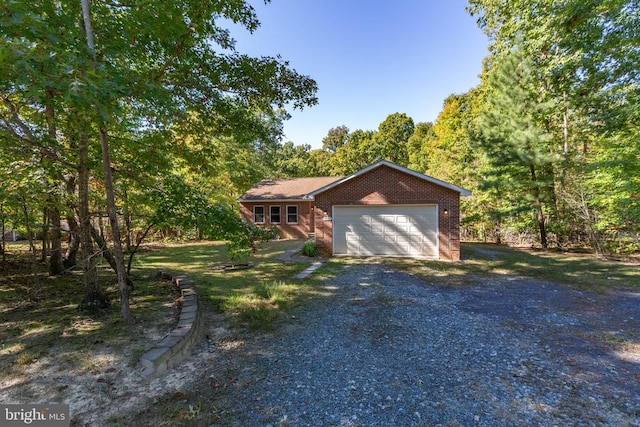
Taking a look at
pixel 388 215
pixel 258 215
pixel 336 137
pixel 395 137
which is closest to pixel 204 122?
pixel 388 215

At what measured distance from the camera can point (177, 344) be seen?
136 inches

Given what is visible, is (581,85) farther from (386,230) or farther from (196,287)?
(196,287)

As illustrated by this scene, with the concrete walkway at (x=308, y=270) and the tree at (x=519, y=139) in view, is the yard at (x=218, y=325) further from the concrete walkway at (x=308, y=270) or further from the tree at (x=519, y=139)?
the tree at (x=519, y=139)

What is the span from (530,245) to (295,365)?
1589 cm

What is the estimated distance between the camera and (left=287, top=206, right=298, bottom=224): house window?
18.9 meters

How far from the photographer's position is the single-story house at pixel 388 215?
34.7ft

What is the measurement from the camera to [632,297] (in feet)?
19.2

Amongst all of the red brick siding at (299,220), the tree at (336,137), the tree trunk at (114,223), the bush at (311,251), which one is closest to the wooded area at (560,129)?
the bush at (311,251)

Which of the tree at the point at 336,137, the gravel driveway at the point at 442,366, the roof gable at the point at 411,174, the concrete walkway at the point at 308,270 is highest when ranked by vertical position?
the tree at the point at 336,137

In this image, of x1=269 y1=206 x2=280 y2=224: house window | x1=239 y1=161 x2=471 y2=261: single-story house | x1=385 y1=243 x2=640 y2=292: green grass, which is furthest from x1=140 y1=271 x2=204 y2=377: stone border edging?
x1=269 y1=206 x2=280 y2=224: house window

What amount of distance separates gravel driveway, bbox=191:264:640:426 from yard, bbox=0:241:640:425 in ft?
Result: 0.15

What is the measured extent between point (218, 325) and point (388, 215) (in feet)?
26.5

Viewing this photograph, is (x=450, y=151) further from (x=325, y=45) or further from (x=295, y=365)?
(x=295, y=365)

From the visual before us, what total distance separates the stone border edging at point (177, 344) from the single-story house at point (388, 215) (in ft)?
24.1
